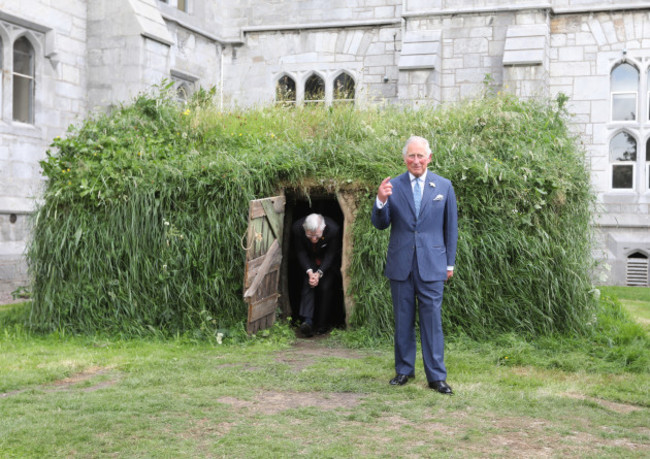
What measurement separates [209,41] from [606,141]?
9.53 metres

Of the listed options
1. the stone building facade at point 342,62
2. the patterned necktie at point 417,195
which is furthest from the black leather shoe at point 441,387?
the stone building facade at point 342,62

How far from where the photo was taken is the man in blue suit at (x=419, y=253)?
549 centimetres

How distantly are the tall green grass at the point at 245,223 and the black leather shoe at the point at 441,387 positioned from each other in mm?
2009

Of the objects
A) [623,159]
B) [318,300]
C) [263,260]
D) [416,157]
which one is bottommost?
[318,300]

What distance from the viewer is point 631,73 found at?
15094 mm

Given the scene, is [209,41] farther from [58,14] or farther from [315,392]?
[315,392]

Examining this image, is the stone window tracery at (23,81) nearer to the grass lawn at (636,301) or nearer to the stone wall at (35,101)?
the stone wall at (35,101)

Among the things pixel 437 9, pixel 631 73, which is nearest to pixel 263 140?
pixel 437 9

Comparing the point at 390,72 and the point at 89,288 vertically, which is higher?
the point at 390,72

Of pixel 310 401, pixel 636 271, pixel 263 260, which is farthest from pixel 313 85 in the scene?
pixel 310 401

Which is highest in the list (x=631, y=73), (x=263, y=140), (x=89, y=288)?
(x=631, y=73)

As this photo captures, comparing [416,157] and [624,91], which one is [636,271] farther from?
[416,157]

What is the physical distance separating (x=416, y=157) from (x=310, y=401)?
2.01 m

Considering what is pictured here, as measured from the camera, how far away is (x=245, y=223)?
781cm
